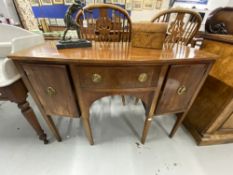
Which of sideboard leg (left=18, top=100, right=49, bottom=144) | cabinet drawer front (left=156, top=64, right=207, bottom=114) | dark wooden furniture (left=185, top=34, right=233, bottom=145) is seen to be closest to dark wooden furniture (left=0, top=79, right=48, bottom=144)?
sideboard leg (left=18, top=100, right=49, bottom=144)

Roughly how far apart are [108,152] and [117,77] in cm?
73

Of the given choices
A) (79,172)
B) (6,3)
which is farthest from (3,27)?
(79,172)

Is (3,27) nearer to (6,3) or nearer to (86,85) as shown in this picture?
(6,3)

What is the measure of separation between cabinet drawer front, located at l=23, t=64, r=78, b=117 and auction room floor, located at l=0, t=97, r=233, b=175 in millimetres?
416

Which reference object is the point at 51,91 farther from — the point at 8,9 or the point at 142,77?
the point at 8,9

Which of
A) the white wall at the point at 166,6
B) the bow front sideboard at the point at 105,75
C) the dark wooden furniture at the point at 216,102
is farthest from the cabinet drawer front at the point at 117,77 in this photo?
the white wall at the point at 166,6

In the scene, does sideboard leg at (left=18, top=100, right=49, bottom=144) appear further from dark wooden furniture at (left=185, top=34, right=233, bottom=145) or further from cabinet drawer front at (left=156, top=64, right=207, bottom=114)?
dark wooden furniture at (left=185, top=34, right=233, bottom=145)

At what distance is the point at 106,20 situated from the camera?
0.91 metres

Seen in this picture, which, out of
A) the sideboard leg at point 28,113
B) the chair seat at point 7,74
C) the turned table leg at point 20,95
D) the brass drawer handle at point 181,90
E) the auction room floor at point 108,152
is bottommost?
the auction room floor at point 108,152

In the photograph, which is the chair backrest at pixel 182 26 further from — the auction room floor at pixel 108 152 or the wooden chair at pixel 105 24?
the auction room floor at pixel 108 152

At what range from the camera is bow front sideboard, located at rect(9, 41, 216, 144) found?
23.6 inches

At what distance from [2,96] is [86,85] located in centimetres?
59

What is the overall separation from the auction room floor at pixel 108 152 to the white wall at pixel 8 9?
131 centimetres

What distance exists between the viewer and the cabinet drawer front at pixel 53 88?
0.63 metres
